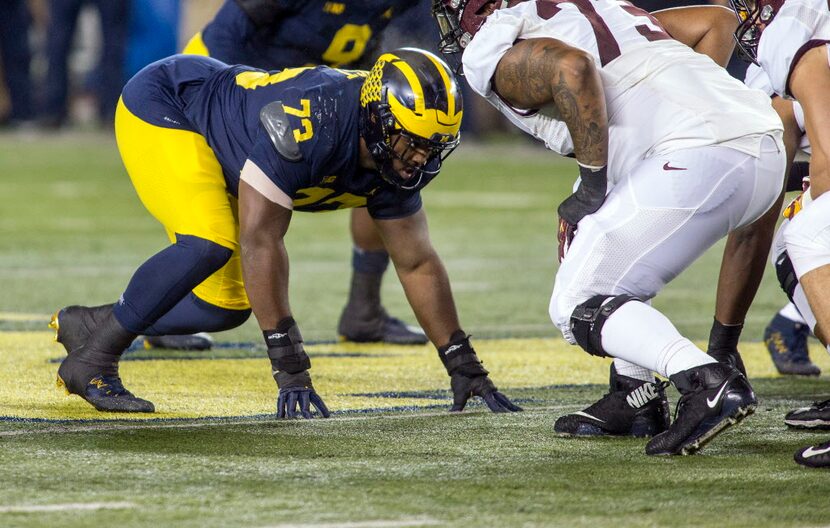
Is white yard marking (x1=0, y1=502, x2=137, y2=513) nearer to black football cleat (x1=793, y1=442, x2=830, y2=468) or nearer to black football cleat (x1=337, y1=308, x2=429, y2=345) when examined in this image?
black football cleat (x1=793, y1=442, x2=830, y2=468)

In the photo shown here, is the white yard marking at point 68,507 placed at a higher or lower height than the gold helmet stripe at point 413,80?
lower

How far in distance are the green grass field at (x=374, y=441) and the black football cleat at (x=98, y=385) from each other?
0.07 metres

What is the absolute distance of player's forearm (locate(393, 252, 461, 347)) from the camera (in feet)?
14.6

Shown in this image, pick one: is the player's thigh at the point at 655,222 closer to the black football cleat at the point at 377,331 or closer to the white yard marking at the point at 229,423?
the white yard marking at the point at 229,423

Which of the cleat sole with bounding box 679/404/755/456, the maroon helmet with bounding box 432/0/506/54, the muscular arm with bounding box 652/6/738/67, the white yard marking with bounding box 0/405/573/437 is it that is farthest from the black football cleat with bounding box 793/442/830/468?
the maroon helmet with bounding box 432/0/506/54

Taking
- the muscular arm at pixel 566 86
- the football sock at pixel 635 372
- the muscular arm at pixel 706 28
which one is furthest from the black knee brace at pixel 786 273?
the muscular arm at pixel 566 86

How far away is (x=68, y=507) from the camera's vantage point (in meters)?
3.05

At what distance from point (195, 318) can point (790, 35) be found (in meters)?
2.02

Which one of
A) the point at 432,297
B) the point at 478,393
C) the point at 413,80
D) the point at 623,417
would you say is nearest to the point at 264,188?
the point at 413,80

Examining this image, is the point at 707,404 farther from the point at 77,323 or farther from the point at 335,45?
the point at 335,45

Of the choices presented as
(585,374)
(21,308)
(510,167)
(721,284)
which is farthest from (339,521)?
(510,167)

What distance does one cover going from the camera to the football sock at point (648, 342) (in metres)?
3.59

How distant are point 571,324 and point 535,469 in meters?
0.44

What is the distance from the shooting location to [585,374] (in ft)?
17.0
